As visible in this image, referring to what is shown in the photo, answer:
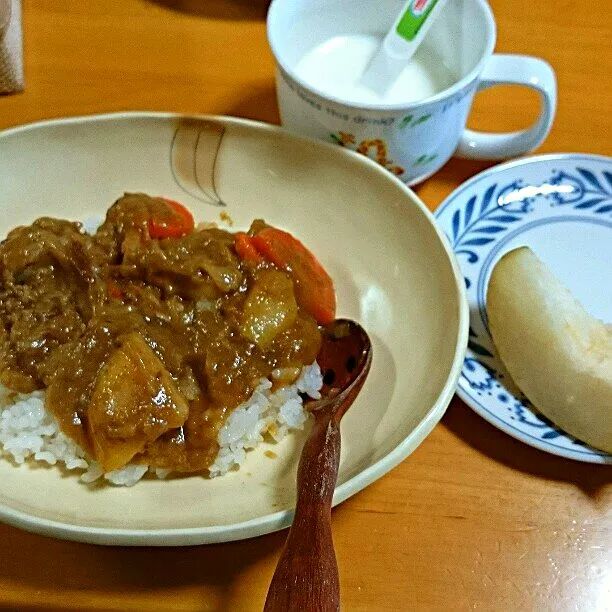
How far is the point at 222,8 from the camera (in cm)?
207

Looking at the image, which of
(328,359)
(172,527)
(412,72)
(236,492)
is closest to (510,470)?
(328,359)

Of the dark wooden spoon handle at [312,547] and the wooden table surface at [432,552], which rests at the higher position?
the dark wooden spoon handle at [312,547]

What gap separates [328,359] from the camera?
131 centimetres

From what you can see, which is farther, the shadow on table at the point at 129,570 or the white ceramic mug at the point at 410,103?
the white ceramic mug at the point at 410,103

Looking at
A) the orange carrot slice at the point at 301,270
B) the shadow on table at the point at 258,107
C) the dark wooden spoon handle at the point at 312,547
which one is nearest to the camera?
the dark wooden spoon handle at the point at 312,547

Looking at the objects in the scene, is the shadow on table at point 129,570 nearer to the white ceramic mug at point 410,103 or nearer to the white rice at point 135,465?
the white rice at point 135,465

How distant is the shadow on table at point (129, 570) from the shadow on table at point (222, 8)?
1545mm

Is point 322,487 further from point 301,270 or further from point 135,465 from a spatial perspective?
point 301,270

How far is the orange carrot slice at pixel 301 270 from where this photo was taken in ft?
4.40

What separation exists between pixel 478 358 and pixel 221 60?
1139 mm

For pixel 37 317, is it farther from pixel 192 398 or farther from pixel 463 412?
pixel 463 412

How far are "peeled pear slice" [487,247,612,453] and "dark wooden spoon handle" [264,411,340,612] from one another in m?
0.42

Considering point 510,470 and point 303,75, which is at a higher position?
point 303,75

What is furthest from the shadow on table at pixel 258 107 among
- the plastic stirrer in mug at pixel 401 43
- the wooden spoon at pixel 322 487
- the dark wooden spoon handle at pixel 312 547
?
the dark wooden spoon handle at pixel 312 547
